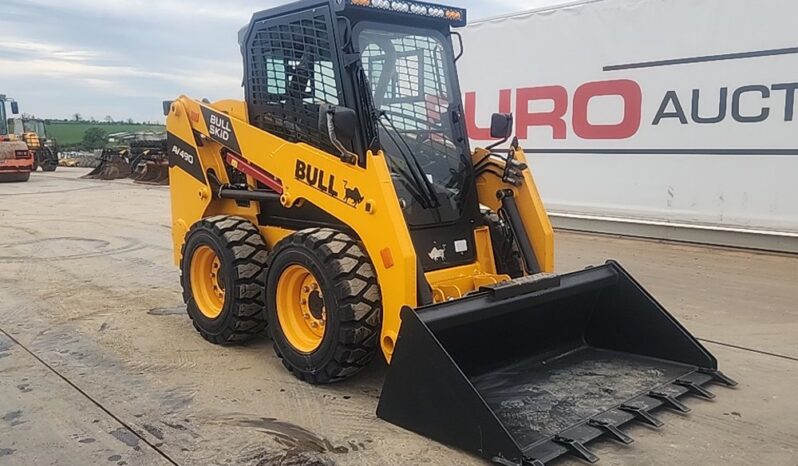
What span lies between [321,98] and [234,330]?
1.72m

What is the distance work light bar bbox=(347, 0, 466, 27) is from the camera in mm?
4297

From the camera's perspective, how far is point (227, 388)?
14.0ft

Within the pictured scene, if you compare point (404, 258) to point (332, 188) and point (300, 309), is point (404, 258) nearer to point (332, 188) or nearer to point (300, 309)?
point (332, 188)

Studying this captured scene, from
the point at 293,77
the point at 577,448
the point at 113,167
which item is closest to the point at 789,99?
the point at 293,77

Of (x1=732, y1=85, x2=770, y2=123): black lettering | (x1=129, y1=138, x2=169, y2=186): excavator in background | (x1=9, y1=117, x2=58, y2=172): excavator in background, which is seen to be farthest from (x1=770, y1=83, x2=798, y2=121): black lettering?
(x1=9, y1=117, x2=58, y2=172): excavator in background

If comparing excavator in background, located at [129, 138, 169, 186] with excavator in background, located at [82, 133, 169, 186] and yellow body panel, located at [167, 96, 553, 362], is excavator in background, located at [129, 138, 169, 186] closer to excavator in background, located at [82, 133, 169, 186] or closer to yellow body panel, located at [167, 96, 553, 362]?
excavator in background, located at [82, 133, 169, 186]

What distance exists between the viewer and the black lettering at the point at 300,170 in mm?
4434

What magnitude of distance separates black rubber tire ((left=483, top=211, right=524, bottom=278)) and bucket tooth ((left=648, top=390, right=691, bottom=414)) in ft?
4.02

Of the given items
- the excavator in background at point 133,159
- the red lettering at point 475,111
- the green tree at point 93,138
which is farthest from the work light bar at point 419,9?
the green tree at point 93,138

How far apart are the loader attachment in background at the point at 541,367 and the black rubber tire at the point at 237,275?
1.49m

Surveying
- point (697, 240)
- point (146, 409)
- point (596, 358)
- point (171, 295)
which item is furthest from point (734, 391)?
point (697, 240)

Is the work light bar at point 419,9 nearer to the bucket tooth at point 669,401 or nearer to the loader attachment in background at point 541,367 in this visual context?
the loader attachment in background at point 541,367

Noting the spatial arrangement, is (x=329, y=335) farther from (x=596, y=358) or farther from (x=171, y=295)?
(x=171, y=295)

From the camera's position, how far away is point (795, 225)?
8508 millimetres
